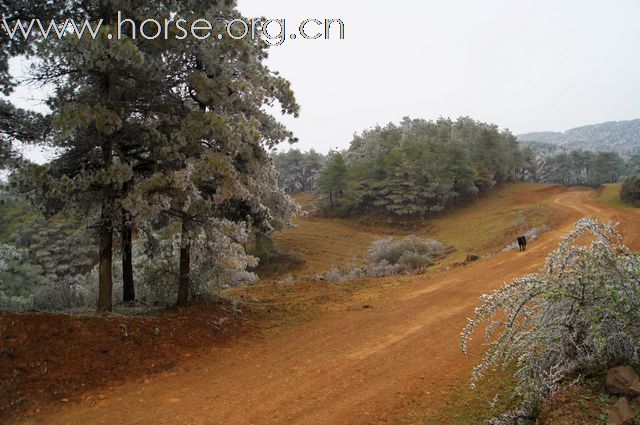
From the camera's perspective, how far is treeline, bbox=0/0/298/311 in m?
8.35

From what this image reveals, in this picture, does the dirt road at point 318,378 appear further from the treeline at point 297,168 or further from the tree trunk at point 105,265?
the treeline at point 297,168

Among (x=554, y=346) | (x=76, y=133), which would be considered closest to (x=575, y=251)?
(x=554, y=346)

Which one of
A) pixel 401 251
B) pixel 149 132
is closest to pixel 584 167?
pixel 401 251

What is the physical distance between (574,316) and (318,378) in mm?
3926

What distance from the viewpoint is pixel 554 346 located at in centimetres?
Answer: 488

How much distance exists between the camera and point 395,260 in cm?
2442

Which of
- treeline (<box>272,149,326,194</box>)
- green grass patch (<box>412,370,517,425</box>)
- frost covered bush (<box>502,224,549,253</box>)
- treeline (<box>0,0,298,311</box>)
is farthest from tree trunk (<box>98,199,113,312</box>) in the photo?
treeline (<box>272,149,326,194</box>)

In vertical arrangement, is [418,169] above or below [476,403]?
above

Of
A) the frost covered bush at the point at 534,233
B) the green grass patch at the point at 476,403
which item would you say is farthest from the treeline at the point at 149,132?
the frost covered bush at the point at 534,233

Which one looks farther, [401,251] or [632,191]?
[632,191]

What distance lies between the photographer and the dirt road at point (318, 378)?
6.07 m

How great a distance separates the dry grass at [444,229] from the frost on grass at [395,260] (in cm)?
178

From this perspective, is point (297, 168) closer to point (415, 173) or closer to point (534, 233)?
point (415, 173)

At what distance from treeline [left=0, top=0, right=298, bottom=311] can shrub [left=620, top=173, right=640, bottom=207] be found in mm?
33291
